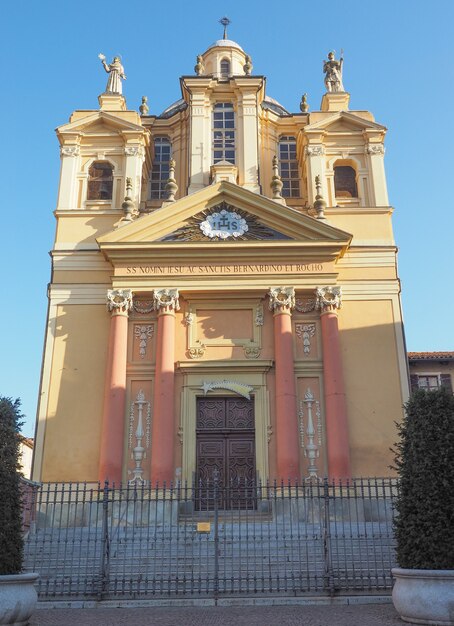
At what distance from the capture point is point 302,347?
21.2 m

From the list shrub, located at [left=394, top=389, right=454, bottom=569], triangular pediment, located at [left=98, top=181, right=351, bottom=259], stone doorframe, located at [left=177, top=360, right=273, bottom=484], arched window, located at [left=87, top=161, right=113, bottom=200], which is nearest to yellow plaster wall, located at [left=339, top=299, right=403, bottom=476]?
triangular pediment, located at [left=98, top=181, right=351, bottom=259]

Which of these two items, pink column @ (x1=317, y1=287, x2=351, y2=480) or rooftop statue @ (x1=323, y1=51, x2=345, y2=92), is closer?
A: pink column @ (x1=317, y1=287, x2=351, y2=480)

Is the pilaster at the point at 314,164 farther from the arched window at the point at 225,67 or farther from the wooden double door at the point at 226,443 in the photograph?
the wooden double door at the point at 226,443

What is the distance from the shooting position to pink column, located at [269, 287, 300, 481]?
63.4 feet

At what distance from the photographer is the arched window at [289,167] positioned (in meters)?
25.5

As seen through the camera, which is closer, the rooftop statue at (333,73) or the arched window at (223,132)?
the arched window at (223,132)

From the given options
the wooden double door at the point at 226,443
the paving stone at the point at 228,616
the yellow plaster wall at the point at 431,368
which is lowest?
the paving stone at the point at 228,616

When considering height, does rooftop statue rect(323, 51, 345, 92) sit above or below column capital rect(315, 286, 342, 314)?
above

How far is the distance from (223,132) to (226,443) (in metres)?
12.1

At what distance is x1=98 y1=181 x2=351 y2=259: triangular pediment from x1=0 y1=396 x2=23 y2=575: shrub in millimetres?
10875

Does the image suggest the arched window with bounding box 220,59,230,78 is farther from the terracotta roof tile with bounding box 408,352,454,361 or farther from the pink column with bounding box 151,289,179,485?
the terracotta roof tile with bounding box 408,352,454,361

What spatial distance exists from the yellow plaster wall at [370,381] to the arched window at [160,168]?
8.78 meters

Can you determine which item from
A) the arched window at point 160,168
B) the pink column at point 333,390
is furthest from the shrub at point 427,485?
the arched window at point 160,168

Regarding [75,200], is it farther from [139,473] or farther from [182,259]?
[139,473]
